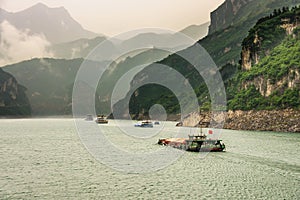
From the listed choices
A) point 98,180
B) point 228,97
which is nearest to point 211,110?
point 228,97

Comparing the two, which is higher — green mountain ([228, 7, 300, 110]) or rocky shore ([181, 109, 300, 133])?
green mountain ([228, 7, 300, 110])

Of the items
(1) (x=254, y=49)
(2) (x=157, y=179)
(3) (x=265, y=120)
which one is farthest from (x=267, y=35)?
(2) (x=157, y=179)

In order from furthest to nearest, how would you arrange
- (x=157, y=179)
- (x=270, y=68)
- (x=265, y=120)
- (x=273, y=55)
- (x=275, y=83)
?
1. (x=273, y=55)
2. (x=270, y=68)
3. (x=275, y=83)
4. (x=265, y=120)
5. (x=157, y=179)

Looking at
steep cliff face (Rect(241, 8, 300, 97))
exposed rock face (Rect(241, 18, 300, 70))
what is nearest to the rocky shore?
steep cliff face (Rect(241, 8, 300, 97))

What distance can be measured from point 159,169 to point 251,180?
15.1m

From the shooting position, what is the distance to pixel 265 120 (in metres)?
138

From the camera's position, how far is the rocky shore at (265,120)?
4882 inches

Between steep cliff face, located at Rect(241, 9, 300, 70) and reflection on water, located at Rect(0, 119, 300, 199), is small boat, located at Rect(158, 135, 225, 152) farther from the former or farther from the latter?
steep cliff face, located at Rect(241, 9, 300, 70)

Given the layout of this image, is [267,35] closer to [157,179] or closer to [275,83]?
[275,83]

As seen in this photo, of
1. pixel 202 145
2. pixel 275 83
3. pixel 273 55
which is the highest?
pixel 273 55

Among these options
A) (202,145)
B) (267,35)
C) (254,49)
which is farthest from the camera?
(254,49)

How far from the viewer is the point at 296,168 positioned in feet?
163

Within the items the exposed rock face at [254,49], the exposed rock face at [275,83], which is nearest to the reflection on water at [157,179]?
the exposed rock face at [275,83]

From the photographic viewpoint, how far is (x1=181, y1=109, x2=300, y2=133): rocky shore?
12400 cm
